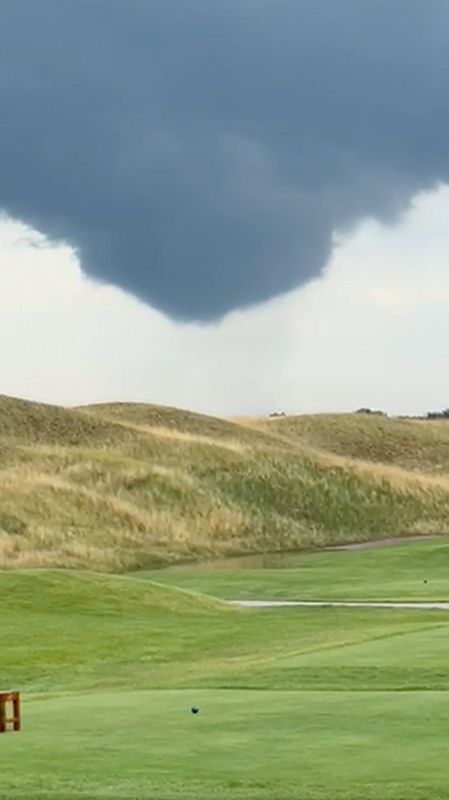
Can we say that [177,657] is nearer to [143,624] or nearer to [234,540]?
[143,624]

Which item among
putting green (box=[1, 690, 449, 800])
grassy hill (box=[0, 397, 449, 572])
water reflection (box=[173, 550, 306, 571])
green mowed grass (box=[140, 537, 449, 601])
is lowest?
putting green (box=[1, 690, 449, 800])

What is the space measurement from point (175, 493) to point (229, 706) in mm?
66305

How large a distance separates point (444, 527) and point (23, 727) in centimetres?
7379

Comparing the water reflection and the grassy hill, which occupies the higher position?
the grassy hill

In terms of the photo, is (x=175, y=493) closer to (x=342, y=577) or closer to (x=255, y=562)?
(x=255, y=562)

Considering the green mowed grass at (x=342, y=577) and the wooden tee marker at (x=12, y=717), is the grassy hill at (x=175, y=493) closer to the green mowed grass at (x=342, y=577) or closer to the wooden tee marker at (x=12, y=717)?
the green mowed grass at (x=342, y=577)

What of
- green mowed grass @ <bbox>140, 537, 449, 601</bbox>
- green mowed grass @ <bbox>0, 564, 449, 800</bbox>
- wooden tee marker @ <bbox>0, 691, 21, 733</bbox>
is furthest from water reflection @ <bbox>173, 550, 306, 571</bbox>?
wooden tee marker @ <bbox>0, 691, 21, 733</bbox>

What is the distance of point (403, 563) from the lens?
6391 centimetres

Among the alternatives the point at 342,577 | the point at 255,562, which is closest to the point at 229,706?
the point at 342,577

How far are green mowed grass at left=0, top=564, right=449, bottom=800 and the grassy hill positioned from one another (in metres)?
30.1

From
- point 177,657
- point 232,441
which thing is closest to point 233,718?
point 177,657

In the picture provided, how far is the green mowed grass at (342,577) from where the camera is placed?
169 ft

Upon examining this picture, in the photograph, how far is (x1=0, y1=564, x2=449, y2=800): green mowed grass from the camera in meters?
14.9

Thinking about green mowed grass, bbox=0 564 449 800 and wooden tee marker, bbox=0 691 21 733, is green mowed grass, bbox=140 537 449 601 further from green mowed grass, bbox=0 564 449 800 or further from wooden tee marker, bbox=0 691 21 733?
wooden tee marker, bbox=0 691 21 733
